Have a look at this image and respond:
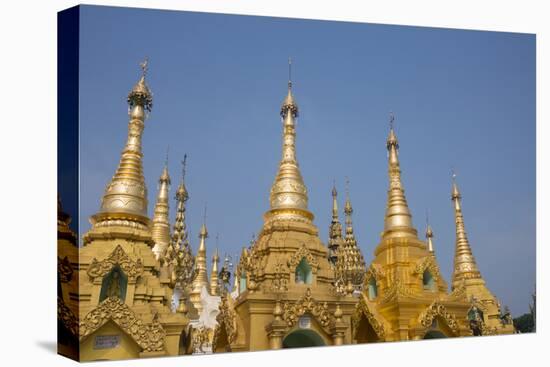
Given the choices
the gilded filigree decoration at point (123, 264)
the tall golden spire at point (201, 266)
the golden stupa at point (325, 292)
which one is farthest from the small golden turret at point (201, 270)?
the gilded filigree decoration at point (123, 264)

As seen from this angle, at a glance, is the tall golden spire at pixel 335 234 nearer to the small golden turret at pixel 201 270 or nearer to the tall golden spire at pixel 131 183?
the small golden turret at pixel 201 270

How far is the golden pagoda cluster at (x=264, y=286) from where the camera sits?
9.74 meters

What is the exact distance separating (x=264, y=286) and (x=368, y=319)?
267cm

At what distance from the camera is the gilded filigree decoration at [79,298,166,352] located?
9352mm

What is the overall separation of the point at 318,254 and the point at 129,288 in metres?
3.97

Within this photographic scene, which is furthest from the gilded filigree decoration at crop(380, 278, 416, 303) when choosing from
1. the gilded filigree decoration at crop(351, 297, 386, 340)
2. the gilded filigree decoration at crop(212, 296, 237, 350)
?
the gilded filigree decoration at crop(212, 296, 237, 350)

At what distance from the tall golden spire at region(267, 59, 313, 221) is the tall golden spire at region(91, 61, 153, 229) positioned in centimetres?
280

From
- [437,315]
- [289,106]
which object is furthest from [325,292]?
[289,106]

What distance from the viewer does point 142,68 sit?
1084 cm

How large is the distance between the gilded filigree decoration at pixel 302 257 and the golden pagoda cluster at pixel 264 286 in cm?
Answer: 2

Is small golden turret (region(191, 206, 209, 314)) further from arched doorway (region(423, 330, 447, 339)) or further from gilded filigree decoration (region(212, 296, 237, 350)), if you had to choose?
arched doorway (region(423, 330, 447, 339))

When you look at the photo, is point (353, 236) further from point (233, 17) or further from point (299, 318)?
point (233, 17)

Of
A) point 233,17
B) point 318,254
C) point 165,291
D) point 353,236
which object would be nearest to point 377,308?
point 318,254

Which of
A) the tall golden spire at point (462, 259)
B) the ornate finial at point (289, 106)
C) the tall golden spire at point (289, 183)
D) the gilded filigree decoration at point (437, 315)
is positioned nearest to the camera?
the gilded filigree decoration at point (437, 315)
